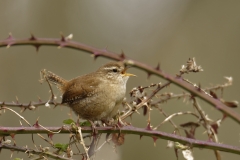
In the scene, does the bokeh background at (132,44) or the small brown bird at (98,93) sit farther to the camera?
the bokeh background at (132,44)

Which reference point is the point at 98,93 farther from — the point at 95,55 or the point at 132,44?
the point at 132,44

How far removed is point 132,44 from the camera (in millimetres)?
10961

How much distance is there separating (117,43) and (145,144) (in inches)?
128

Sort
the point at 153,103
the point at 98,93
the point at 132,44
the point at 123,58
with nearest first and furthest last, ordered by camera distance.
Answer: the point at 123,58, the point at 153,103, the point at 98,93, the point at 132,44

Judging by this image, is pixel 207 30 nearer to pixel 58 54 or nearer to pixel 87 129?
pixel 58 54

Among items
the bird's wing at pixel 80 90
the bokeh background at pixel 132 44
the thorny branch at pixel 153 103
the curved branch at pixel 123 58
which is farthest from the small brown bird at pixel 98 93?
the bokeh background at pixel 132 44

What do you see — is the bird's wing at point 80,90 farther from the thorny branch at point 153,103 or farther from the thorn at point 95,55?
the thorn at point 95,55

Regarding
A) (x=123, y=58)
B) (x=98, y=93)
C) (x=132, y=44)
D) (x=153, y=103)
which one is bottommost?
(x=123, y=58)

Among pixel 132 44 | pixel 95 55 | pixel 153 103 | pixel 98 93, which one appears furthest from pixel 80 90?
pixel 132 44

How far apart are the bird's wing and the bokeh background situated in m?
3.56

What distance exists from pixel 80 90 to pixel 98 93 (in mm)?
162

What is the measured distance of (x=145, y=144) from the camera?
8.11m

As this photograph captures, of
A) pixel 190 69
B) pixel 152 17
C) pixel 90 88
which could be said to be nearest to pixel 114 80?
pixel 90 88

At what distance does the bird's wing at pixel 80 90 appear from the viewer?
379 cm
